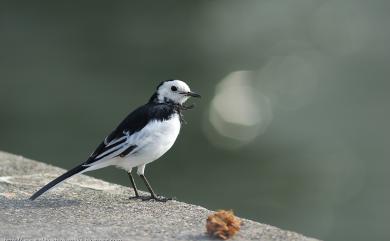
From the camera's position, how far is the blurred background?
11578 mm

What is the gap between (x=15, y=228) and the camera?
207 inches

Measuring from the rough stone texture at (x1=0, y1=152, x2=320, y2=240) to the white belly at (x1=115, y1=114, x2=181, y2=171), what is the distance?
0.32 m

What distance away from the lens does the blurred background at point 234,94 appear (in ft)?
38.0

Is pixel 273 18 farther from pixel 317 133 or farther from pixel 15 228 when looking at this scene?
pixel 15 228

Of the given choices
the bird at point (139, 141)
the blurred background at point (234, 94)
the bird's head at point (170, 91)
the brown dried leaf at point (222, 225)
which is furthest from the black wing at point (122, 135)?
the blurred background at point (234, 94)

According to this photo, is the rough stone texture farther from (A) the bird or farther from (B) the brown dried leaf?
(A) the bird

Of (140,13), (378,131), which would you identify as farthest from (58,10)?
(378,131)

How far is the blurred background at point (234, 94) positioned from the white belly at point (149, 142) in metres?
4.92

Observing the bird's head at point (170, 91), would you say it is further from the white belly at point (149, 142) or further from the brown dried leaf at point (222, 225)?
the brown dried leaf at point (222, 225)

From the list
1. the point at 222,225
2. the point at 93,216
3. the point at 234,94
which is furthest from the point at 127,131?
the point at 234,94

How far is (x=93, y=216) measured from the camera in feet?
18.2

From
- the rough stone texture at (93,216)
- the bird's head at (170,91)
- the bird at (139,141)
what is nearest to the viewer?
the rough stone texture at (93,216)

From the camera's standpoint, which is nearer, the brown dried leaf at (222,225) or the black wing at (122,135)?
the brown dried leaf at (222,225)

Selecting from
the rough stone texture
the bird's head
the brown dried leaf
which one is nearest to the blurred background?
the bird's head
